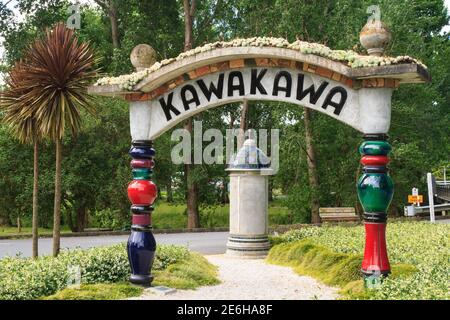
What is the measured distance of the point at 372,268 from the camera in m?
7.78

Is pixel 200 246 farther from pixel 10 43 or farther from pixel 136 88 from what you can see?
pixel 10 43

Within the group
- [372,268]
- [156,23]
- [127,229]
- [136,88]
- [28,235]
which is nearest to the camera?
[372,268]

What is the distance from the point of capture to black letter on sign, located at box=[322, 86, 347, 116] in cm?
809

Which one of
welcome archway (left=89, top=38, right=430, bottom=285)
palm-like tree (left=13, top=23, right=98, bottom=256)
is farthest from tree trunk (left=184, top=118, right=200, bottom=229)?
welcome archway (left=89, top=38, right=430, bottom=285)

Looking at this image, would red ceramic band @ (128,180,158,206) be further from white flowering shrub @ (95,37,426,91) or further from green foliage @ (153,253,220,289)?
white flowering shrub @ (95,37,426,91)

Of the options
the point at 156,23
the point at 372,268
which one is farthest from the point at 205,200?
the point at 372,268

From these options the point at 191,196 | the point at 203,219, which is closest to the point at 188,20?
the point at 191,196

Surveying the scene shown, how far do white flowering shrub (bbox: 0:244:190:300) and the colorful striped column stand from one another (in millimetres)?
560

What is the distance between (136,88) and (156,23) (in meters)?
17.2

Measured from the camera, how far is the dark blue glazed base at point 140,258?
8734 millimetres

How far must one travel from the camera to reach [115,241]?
17.9m

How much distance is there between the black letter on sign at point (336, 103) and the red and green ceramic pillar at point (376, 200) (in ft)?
1.89

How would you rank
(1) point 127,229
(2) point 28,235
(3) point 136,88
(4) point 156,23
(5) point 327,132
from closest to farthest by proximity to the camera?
1. (3) point 136,88
2. (2) point 28,235
3. (1) point 127,229
4. (5) point 327,132
5. (4) point 156,23

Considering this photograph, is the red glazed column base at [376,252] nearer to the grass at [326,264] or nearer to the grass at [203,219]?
the grass at [326,264]
